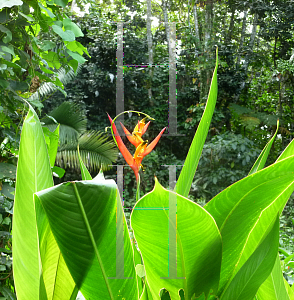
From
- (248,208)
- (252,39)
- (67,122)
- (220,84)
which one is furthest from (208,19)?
(248,208)

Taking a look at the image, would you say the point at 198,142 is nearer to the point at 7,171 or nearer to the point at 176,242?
the point at 176,242

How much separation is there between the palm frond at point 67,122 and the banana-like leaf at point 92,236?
285 centimetres

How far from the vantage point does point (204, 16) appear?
10.1ft

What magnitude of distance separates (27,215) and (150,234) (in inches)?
4.9

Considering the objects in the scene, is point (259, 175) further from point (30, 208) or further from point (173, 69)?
point (173, 69)

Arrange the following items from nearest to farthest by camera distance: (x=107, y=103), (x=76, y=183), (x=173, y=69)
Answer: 1. (x=76, y=183)
2. (x=173, y=69)
3. (x=107, y=103)

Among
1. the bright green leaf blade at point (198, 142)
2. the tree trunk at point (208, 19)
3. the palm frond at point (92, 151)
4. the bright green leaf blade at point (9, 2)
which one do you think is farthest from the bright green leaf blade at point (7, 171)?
the tree trunk at point (208, 19)

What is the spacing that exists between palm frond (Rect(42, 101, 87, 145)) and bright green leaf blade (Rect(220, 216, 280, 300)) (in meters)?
2.88

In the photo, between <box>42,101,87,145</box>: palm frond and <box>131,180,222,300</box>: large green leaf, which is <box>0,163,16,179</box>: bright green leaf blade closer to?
<box>131,180,222,300</box>: large green leaf

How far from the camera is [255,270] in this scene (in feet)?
0.75

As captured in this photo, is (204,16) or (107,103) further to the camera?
(107,103)

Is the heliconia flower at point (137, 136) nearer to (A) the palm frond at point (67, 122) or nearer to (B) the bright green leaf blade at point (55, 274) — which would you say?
(B) the bright green leaf blade at point (55, 274)

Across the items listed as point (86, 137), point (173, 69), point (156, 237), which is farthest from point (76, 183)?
point (86, 137)

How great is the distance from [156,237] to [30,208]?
13 centimetres
